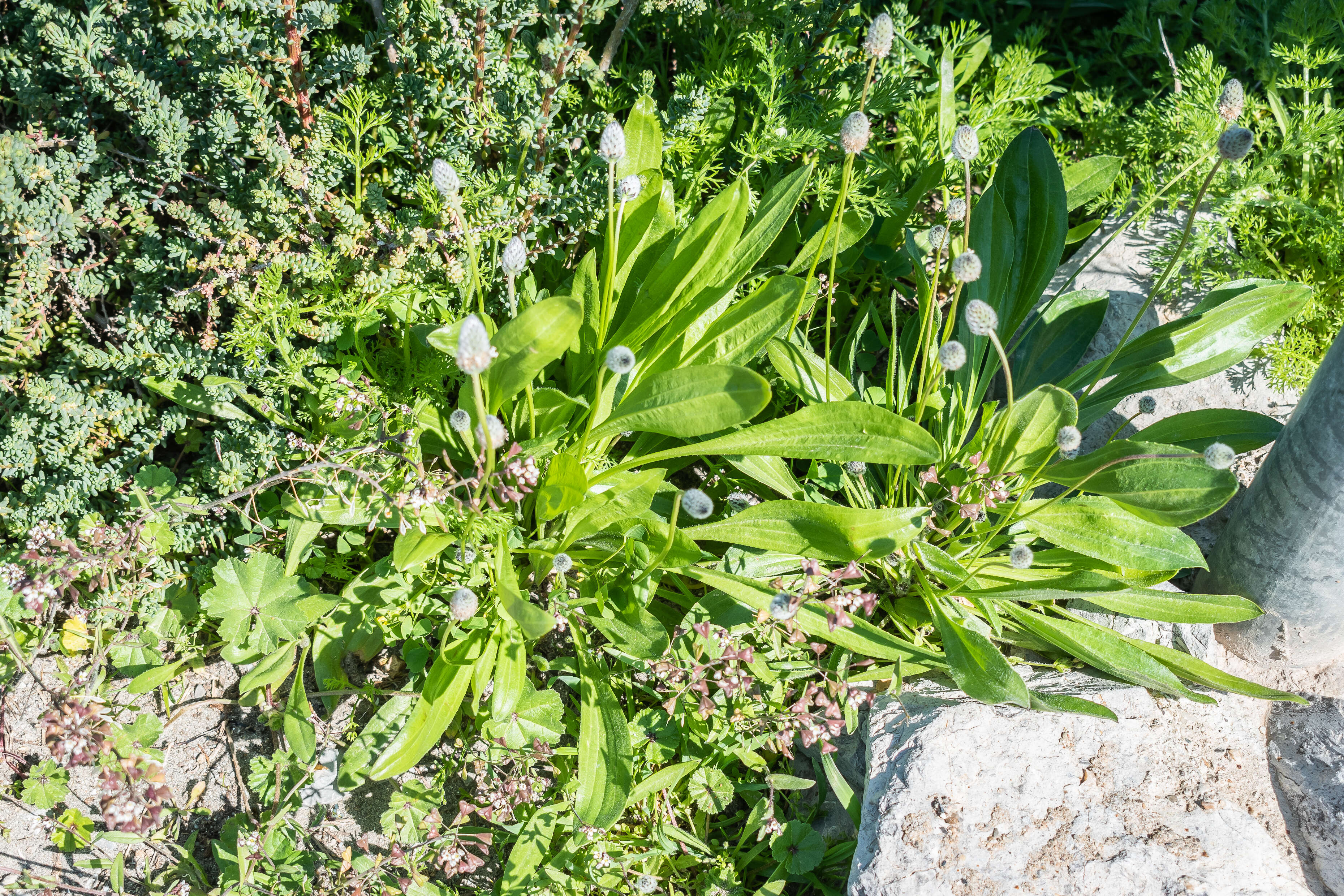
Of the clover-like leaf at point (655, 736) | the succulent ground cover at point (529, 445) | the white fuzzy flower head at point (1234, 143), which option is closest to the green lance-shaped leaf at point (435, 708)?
the succulent ground cover at point (529, 445)

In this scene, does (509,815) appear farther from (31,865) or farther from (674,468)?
(31,865)

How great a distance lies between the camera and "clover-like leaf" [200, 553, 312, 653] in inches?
92.3

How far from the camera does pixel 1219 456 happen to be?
1963 mm

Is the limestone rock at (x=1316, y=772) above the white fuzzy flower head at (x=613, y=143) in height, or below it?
below

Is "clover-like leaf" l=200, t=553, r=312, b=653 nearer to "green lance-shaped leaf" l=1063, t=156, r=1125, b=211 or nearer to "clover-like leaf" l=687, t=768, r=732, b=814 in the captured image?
"clover-like leaf" l=687, t=768, r=732, b=814

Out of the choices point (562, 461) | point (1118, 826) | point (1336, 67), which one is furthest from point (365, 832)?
point (1336, 67)

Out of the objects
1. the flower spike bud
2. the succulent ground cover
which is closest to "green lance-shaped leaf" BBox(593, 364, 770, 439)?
the succulent ground cover

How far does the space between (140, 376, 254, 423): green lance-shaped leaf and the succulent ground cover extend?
1cm

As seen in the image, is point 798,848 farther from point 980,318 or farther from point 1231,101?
point 1231,101

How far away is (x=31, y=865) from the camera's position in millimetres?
2383

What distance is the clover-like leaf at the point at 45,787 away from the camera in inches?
91.8

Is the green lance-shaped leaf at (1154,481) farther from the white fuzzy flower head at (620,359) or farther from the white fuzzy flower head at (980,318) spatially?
the white fuzzy flower head at (620,359)

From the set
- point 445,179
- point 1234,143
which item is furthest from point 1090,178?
Answer: point 445,179

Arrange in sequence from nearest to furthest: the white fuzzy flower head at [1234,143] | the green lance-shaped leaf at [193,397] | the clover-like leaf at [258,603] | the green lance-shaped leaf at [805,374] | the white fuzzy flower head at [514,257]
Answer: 1. the white fuzzy flower head at [1234,143]
2. the white fuzzy flower head at [514,257]
3. the clover-like leaf at [258,603]
4. the green lance-shaped leaf at [193,397]
5. the green lance-shaped leaf at [805,374]
